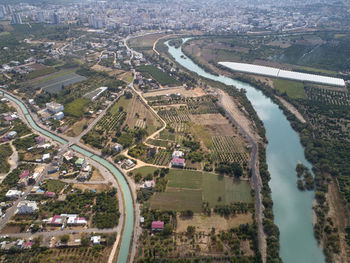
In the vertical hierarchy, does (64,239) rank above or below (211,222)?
above

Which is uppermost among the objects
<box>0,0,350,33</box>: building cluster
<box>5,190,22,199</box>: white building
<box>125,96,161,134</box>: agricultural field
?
<box>0,0,350,33</box>: building cluster

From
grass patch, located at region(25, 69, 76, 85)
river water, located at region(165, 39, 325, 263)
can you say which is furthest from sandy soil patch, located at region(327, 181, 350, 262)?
grass patch, located at region(25, 69, 76, 85)

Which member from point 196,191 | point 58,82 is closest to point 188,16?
point 58,82

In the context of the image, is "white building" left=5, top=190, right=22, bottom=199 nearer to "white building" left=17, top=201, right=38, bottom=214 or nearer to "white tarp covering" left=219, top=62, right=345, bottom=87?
"white building" left=17, top=201, right=38, bottom=214

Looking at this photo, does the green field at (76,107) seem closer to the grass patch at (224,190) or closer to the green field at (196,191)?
the green field at (196,191)

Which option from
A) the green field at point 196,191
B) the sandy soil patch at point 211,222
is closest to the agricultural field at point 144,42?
the green field at point 196,191

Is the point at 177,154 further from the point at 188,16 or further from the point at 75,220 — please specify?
the point at 188,16
